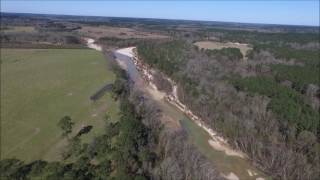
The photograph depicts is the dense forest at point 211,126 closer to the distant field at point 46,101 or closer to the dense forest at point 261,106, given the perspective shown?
the dense forest at point 261,106

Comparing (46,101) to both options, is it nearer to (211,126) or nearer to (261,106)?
(211,126)

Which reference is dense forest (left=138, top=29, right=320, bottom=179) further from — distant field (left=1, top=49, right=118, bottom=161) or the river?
distant field (left=1, top=49, right=118, bottom=161)

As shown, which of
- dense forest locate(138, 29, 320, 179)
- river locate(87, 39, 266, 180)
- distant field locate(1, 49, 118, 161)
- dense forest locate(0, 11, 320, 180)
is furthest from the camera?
distant field locate(1, 49, 118, 161)

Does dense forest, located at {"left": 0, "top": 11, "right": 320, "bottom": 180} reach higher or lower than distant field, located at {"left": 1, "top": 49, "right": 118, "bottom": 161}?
higher

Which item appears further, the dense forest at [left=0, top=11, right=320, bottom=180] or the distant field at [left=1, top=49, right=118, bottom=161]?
the distant field at [left=1, top=49, right=118, bottom=161]

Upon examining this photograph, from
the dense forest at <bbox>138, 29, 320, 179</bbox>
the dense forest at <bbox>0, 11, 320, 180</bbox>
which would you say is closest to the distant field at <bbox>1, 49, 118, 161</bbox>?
the dense forest at <bbox>0, 11, 320, 180</bbox>

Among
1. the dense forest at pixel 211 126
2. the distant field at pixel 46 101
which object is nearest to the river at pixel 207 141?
the dense forest at pixel 211 126
